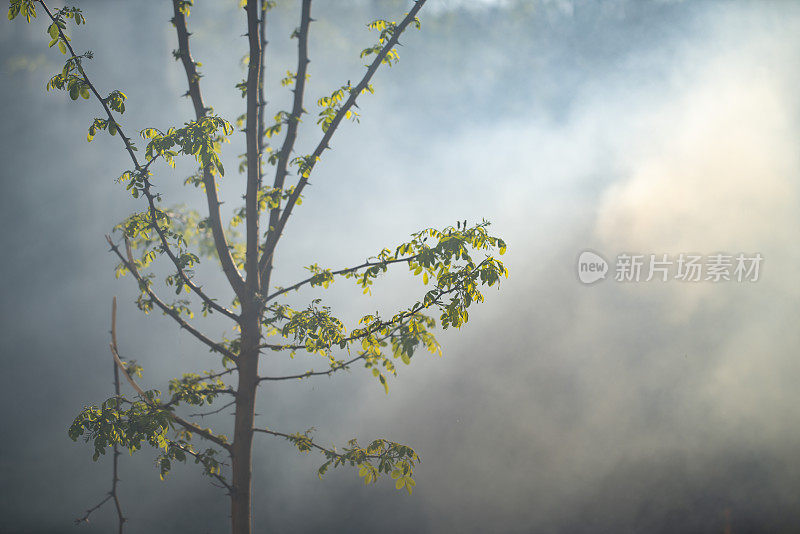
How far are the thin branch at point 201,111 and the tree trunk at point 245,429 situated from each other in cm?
18

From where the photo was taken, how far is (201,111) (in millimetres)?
2178

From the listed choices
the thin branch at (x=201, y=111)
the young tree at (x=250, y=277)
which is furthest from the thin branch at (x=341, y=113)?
the thin branch at (x=201, y=111)

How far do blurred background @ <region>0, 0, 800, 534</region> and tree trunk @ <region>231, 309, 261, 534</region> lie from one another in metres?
3.08

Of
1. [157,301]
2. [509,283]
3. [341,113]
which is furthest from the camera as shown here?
[509,283]

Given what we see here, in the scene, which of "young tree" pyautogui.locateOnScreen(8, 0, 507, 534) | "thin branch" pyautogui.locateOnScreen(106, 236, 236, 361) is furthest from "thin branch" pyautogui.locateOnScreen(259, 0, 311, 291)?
"thin branch" pyautogui.locateOnScreen(106, 236, 236, 361)

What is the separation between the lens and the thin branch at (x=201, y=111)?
2125 mm

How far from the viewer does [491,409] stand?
17.0ft

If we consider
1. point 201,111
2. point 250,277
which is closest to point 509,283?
point 250,277

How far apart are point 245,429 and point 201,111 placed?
4.31 ft

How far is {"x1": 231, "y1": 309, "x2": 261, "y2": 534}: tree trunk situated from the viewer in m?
2.13

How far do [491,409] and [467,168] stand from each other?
242 centimetres

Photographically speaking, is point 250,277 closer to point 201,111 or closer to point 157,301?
point 157,301

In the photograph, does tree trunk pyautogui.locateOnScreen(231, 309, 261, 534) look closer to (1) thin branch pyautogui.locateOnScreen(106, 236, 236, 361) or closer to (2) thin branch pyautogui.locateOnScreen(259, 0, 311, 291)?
(1) thin branch pyautogui.locateOnScreen(106, 236, 236, 361)

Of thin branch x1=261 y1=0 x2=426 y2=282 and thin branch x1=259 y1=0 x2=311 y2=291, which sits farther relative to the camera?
thin branch x1=259 y1=0 x2=311 y2=291
